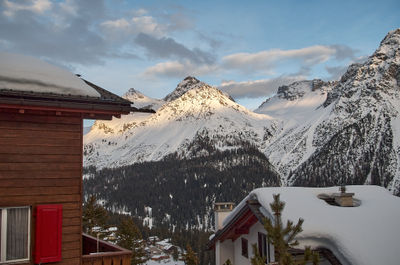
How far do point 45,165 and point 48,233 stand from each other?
4.71 feet

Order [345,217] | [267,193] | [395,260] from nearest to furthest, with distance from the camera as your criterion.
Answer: [395,260]
[345,217]
[267,193]

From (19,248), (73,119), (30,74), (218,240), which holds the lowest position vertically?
(218,240)

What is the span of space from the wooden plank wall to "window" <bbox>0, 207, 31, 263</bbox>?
14 cm

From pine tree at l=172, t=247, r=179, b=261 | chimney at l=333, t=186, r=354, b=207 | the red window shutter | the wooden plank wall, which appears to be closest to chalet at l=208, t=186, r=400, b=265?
chimney at l=333, t=186, r=354, b=207

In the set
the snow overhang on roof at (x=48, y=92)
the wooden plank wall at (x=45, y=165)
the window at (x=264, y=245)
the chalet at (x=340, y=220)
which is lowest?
the window at (x=264, y=245)

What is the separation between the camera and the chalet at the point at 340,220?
36.6 ft

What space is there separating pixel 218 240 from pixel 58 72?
35.5 feet

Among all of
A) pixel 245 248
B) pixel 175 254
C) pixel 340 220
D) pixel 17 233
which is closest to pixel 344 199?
pixel 340 220

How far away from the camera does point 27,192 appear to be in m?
8.92

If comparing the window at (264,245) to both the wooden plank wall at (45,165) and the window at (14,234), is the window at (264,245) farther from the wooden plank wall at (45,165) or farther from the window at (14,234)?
the window at (14,234)

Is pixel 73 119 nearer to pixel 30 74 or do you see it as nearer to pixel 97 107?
pixel 97 107

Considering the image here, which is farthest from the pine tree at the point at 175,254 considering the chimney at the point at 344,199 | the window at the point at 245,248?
the chimney at the point at 344,199

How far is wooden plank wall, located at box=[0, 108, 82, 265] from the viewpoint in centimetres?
884

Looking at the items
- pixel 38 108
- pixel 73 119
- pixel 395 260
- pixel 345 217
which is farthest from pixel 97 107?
pixel 395 260
